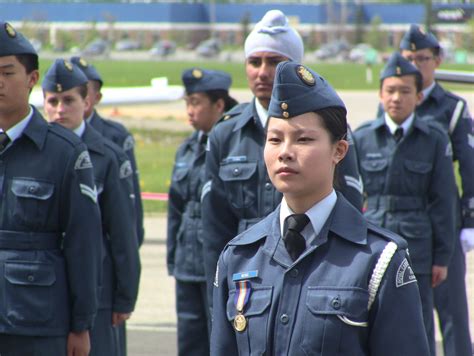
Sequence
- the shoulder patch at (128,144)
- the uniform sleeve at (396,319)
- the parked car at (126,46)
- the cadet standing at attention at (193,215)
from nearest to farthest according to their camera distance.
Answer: the uniform sleeve at (396,319) < the cadet standing at attention at (193,215) < the shoulder patch at (128,144) < the parked car at (126,46)

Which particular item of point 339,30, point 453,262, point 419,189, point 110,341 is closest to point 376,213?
point 419,189

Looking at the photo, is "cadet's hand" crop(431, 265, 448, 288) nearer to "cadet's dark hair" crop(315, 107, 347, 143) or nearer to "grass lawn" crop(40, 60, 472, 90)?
"cadet's dark hair" crop(315, 107, 347, 143)

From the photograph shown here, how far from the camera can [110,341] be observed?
20.7 ft

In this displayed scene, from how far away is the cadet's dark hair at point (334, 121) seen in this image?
333 cm

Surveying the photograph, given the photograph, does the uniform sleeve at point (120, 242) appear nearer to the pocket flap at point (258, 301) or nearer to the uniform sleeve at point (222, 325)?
the uniform sleeve at point (222, 325)

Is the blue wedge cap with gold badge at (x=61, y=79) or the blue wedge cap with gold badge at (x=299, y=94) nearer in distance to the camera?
the blue wedge cap with gold badge at (x=299, y=94)

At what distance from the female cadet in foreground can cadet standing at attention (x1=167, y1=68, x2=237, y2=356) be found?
3.38m

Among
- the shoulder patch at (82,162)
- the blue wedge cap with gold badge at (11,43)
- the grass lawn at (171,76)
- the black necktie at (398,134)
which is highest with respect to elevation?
the blue wedge cap with gold badge at (11,43)

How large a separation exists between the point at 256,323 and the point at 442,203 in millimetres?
3985

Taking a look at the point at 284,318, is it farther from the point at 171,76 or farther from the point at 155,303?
the point at 171,76

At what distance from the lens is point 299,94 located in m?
3.33

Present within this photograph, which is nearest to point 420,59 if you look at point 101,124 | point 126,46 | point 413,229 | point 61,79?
point 413,229

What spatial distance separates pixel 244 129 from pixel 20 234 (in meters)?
1.15

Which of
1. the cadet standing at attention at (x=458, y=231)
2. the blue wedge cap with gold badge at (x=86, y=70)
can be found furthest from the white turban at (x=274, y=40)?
the blue wedge cap with gold badge at (x=86, y=70)
